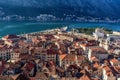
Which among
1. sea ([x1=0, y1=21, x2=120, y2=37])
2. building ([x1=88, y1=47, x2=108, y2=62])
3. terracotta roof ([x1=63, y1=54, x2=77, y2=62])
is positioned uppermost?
terracotta roof ([x1=63, y1=54, x2=77, y2=62])

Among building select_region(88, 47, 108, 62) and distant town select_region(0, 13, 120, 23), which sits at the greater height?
building select_region(88, 47, 108, 62)

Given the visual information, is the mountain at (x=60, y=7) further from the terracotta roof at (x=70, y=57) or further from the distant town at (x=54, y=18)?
the terracotta roof at (x=70, y=57)

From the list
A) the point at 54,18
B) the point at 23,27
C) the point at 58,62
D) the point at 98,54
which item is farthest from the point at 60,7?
the point at 58,62

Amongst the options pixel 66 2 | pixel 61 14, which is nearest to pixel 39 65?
pixel 61 14

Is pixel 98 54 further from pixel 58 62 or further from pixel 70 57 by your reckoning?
pixel 58 62

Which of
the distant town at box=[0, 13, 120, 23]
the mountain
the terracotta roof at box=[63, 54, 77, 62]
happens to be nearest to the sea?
the distant town at box=[0, 13, 120, 23]

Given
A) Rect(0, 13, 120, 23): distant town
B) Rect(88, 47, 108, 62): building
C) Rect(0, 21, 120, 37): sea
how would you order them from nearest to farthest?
Rect(88, 47, 108, 62): building, Rect(0, 21, 120, 37): sea, Rect(0, 13, 120, 23): distant town

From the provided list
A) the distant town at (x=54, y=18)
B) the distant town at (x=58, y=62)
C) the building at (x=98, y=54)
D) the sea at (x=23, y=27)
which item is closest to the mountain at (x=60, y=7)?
the distant town at (x=54, y=18)

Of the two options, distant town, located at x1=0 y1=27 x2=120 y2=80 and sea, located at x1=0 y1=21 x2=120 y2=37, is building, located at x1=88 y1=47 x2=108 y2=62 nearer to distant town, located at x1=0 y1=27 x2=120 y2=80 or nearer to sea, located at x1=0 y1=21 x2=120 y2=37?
distant town, located at x1=0 y1=27 x2=120 y2=80

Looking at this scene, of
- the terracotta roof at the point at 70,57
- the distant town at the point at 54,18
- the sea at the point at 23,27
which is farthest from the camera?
the distant town at the point at 54,18

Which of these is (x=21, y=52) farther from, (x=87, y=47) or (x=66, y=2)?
(x=66, y=2)
